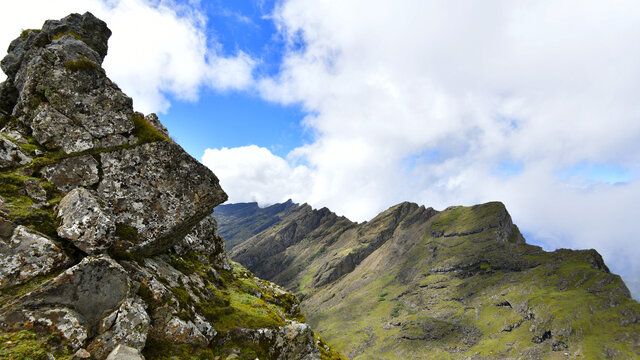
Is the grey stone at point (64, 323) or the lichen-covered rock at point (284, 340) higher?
the lichen-covered rock at point (284, 340)

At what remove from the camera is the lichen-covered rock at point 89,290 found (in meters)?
10.6

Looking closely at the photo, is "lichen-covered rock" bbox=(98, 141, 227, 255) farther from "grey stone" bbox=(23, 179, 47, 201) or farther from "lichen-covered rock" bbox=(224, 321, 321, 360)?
"lichen-covered rock" bbox=(224, 321, 321, 360)

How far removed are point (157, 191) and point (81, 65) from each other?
30.9ft

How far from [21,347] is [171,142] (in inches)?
454

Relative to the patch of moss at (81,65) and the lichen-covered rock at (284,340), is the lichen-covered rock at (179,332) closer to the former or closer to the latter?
the lichen-covered rock at (284,340)

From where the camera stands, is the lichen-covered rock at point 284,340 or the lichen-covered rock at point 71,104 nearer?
the lichen-covered rock at point 284,340

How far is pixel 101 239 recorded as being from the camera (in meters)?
12.8

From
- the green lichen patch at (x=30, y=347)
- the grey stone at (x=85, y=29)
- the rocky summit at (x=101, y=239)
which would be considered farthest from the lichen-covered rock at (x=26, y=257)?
the grey stone at (x=85, y=29)

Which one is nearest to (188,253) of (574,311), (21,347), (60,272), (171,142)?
(171,142)

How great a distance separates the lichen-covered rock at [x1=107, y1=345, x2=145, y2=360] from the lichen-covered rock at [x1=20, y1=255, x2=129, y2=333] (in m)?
1.40

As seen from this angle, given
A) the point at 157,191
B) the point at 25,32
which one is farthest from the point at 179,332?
the point at 25,32

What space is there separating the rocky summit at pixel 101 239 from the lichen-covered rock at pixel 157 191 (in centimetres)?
6

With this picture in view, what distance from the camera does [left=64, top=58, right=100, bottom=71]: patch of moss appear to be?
17.1 meters

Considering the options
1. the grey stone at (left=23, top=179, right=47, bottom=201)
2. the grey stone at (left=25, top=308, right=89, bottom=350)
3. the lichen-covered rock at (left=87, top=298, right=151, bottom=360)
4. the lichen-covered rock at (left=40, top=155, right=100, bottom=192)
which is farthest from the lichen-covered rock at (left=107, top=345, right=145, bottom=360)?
the lichen-covered rock at (left=40, top=155, right=100, bottom=192)
